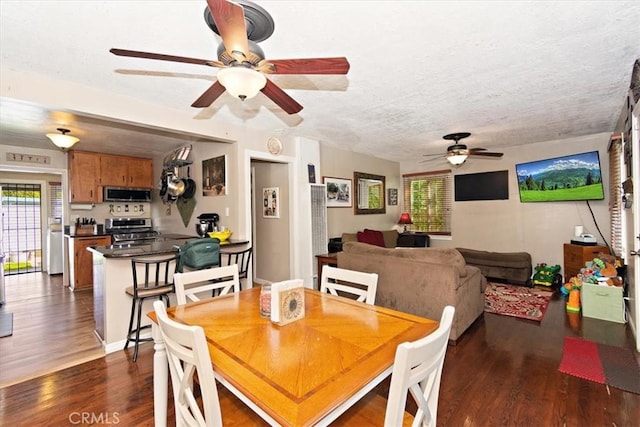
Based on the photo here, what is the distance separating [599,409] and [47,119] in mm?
5912

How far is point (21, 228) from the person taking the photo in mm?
6523

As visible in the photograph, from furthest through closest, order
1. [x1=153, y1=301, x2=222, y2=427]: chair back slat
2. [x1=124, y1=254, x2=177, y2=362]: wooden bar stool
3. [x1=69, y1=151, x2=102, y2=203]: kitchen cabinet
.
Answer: [x1=69, y1=151, x2=102, y2=203]: kitchen cabinet < [x1=124, y1=254, x2=177, y2=362]: wooden bar stool < [x1=153, y1=301, x2=222, y2=427]: chair back slat

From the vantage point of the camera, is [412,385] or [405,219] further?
[405,219]

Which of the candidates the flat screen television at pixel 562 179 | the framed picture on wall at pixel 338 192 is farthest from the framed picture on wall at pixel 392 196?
the flat screen television at pixel 562 179

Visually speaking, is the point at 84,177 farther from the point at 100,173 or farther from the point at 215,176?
the point at 215,176

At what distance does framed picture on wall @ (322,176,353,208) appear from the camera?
5.38m

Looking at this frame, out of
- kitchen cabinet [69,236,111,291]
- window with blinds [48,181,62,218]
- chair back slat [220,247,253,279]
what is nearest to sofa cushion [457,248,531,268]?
chair back slat [220,247,253,279]

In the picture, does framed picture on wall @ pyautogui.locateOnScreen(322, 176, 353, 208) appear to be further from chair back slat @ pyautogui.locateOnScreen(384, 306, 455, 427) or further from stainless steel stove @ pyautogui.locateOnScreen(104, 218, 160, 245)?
chair back slat @ pyautogui.locateOnScreen(384, 306, 455, 427)

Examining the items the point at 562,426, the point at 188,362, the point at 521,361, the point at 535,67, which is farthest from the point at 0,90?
the point at 521,361

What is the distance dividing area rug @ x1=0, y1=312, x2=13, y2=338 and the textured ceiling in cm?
238

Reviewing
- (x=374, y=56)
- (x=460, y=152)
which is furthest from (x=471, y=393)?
(x=460, y=152)

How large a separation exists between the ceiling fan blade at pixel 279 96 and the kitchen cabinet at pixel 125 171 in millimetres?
4987

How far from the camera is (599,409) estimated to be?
6.33 ft

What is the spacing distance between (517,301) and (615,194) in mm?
1988
